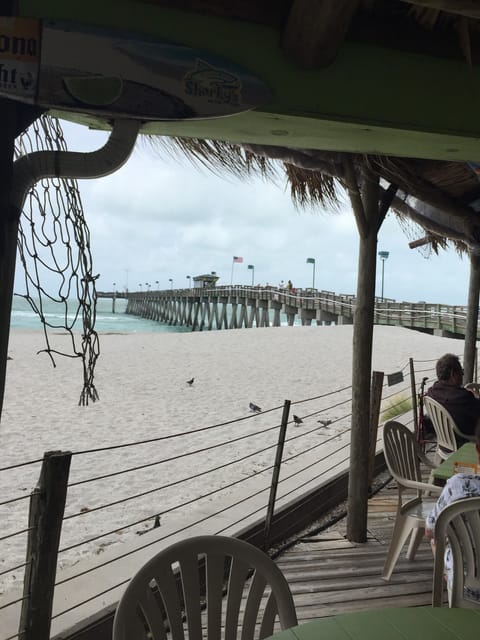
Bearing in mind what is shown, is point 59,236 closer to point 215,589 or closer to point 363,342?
point 215,589

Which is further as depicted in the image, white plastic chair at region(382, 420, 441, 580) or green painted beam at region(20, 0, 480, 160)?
white plastic chair at region(382, 420, 441, 580)

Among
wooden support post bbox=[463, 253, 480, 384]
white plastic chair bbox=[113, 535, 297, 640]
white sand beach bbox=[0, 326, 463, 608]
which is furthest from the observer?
wooden support post bbox=[463, 253, 480, 384]

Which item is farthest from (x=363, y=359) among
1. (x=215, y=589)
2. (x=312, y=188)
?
(x=215, y=589)

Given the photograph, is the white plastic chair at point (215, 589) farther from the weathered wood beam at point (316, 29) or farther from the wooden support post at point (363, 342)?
the wooden support post at point (363, 342)

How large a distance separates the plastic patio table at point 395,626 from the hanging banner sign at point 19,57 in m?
1.45

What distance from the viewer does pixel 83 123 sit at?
1.95 meters

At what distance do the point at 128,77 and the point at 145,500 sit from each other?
3.53m

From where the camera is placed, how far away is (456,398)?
3.75 meters

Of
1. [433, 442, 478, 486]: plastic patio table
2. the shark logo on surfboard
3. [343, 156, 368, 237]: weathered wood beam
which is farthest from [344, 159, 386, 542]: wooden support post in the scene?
the shark logo on surfboard

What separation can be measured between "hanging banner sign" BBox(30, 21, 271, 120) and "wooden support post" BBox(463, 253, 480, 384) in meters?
5.03

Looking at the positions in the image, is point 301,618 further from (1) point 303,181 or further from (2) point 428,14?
(1) point 303,181

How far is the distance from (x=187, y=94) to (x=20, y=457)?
490 centimetres

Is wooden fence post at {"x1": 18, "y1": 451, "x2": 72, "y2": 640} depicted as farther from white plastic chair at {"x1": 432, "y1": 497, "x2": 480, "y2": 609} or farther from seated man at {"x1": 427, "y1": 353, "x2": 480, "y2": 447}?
seated man at {"x1": 427, "y1": 353, "x2": 480, "y2": 447}

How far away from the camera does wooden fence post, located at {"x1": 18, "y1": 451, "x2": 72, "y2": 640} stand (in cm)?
166
